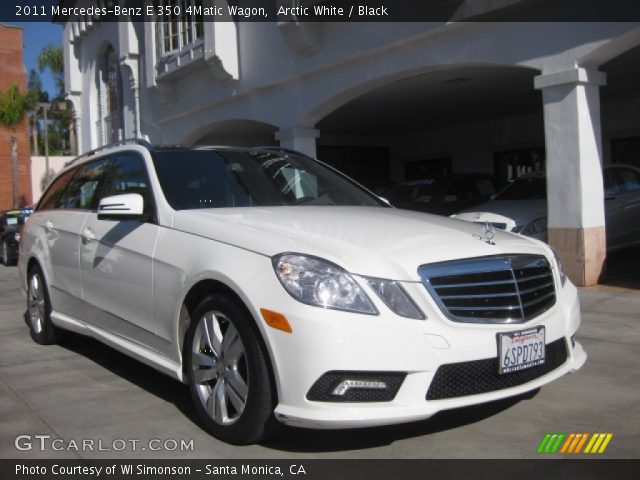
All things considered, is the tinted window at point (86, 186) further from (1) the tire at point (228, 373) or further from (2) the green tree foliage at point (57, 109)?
(2) the green tree foliage at point (57, 109)

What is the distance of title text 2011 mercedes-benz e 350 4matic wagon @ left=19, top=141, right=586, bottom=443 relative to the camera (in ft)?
10.5

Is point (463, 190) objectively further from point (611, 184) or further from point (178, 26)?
point (178, 26)

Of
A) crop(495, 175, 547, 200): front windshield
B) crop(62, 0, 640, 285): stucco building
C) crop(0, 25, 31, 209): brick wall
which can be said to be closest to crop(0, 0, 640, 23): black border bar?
crop(62, 0, 640, 285): stucco building

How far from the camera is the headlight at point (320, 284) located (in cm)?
324

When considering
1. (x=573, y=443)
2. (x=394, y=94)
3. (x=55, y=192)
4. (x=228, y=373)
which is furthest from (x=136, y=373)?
(x=394, y=94)

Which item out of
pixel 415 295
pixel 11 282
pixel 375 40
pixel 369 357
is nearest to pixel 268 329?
pixel 369 357

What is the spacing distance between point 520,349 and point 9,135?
41103 mm

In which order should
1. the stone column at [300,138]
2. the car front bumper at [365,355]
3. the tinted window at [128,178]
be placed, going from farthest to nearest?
the stone column at [300,138]
the tinted window at [128,178]
the car front bumper at [365,355]

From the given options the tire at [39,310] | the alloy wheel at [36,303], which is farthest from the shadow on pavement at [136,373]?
the alloy wheel at [36,303]

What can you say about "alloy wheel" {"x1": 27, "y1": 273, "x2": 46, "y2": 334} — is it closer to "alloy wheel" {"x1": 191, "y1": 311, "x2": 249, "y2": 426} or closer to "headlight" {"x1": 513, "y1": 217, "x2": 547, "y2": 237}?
"alloy wheel" {"x1": 191, "y1": 311, "x2": 249, "y2": 426}

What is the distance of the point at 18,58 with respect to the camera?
133 feet

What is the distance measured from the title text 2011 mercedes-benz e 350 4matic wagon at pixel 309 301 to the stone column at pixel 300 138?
788 centimetres
